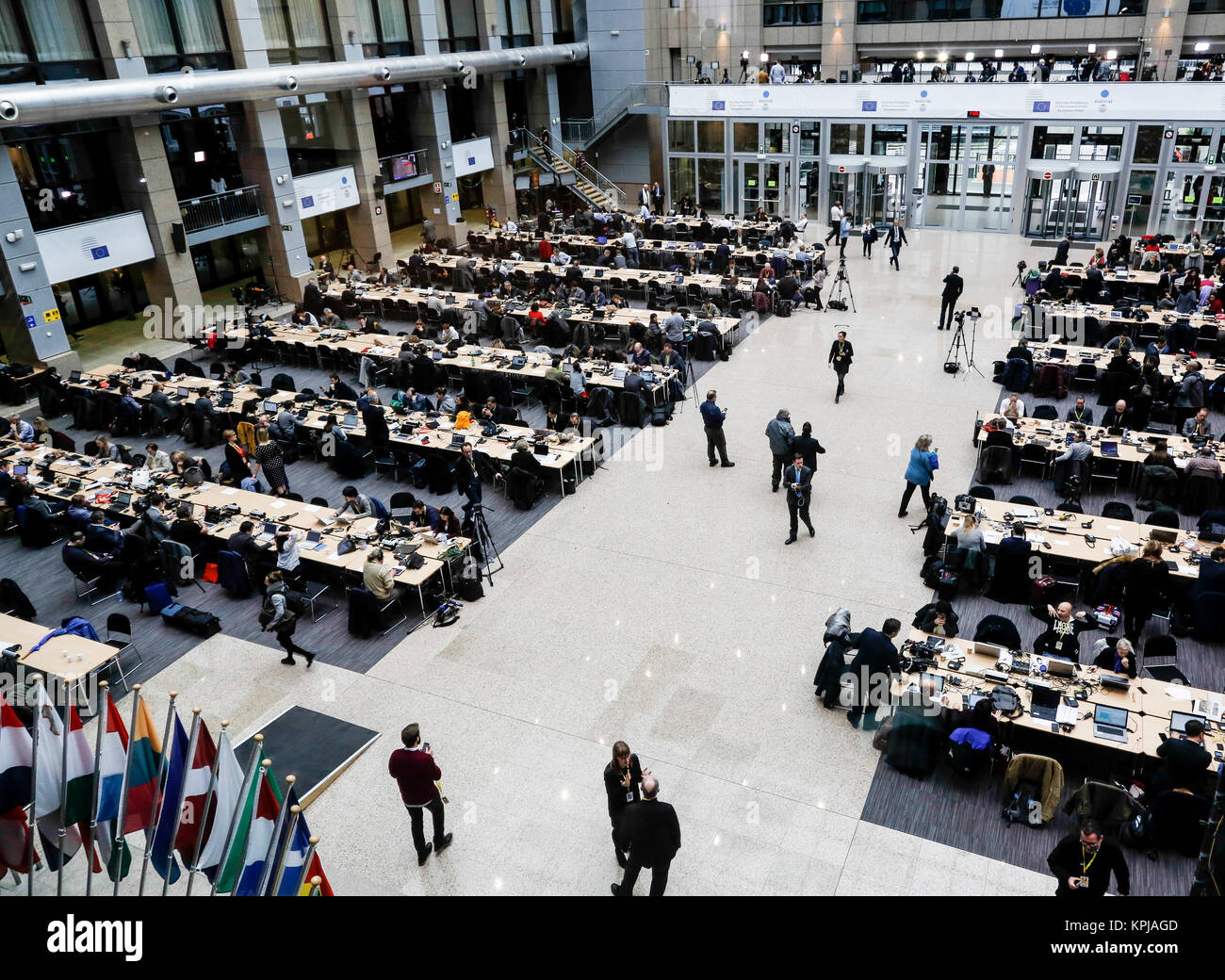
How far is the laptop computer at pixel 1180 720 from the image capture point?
27.1 feet

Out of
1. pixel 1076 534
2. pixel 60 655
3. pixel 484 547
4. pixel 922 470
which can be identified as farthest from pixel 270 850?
pixel 1076 534

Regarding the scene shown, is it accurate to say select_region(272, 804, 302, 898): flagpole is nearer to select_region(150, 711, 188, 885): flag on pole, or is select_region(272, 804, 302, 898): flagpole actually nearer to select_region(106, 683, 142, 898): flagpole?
select_region(150, 711, 188, 885): flag on pole

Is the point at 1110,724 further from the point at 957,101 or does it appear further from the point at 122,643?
the point at 957,101

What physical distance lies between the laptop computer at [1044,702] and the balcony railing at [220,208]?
22893mm

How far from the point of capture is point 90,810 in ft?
20.9

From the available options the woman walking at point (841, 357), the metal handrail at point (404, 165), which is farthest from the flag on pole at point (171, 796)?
the metal handrail at point (404, 165)

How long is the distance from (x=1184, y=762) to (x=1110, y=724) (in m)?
0.79

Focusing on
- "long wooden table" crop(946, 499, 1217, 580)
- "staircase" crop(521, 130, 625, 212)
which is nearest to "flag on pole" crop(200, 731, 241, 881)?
"long wooden table" crop(946, 499, 1217, 580)

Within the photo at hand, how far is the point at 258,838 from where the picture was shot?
597 centimetres

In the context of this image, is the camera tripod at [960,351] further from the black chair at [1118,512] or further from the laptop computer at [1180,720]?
the laptop computer at [1180,720]

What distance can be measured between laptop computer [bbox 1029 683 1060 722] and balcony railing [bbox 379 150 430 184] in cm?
2624

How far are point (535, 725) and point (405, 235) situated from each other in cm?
2861

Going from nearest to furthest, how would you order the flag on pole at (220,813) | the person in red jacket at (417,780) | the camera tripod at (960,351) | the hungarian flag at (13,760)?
the flag on pole at (220,813) → the hungarian flag at (13,760) → the person in red jacket at (417,780) → the camera tripod at (960,351)

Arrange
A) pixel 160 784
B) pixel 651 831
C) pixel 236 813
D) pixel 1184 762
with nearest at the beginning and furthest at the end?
pixel 236 813, pixel 160 784, pixel 651 831, pixel 1184 762
